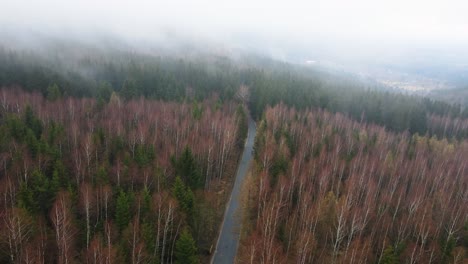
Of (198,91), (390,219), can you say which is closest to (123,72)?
(198,91)

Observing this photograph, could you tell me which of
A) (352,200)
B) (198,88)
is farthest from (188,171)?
(198,88)

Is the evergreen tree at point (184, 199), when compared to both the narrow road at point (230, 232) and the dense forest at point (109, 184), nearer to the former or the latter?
the dense forest at point (109, 184)

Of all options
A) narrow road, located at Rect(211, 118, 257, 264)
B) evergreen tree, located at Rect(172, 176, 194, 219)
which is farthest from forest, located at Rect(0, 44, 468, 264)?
narrow road, located at Rect(211, 118, 257, 264)

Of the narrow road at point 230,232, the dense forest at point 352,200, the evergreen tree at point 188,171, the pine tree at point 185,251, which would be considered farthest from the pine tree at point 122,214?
the dense forest at point 352,200

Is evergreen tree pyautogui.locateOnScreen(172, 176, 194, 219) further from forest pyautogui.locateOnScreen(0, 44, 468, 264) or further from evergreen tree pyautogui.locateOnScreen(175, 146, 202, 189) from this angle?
evergreen tree pyautogui.locateOnScreen(175, 146, 202, 189)

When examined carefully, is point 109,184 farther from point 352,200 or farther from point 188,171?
point 352,200
